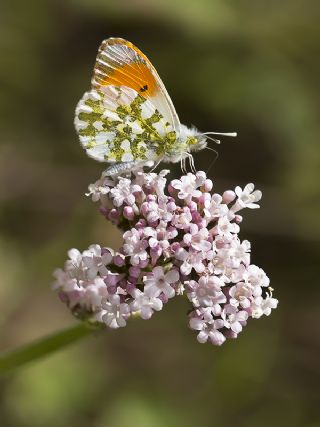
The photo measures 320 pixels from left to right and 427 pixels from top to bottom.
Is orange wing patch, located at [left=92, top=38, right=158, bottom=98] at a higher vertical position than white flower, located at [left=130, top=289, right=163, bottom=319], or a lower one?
higher

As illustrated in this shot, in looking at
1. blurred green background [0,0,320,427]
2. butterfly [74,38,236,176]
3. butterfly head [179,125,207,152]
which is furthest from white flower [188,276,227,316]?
blurred green background [0,0,320,427]

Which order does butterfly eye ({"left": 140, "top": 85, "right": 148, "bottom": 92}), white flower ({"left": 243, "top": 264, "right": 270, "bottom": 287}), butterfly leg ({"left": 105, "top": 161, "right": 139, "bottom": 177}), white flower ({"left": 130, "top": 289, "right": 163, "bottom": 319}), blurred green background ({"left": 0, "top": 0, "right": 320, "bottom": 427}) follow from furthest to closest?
blurred green background ({"left": 0, "top": 0, "right": 320, "bottom": 427})
butterfly eye ({"left": 140, "top": 85, "right": 148, "bottom": 92})
butterfly leg ({"left": 105, "top": 161, "right": 139, "bottom": 177})
white flower ({"left": 243, "top": 264, "right": 270, "bottom": 287})
white flower ({"left": 130, "top": 289, "right": 163, "bottom": 319})

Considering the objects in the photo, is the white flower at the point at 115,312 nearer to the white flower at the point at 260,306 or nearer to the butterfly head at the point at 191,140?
the white flower at the point at 260,306

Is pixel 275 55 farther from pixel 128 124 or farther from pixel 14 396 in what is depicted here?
pixel 14 396

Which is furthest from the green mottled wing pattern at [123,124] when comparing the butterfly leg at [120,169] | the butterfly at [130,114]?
the butterfly leg at [120,169]

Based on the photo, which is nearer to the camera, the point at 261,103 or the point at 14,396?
the point at 14,396

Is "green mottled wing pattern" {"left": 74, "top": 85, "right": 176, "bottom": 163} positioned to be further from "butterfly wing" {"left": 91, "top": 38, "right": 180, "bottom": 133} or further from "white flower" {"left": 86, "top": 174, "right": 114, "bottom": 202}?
"white flower" {"left": 86, "top": 174, "right": 114, "bottom": 202}

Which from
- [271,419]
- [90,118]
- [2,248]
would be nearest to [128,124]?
[90,118]
